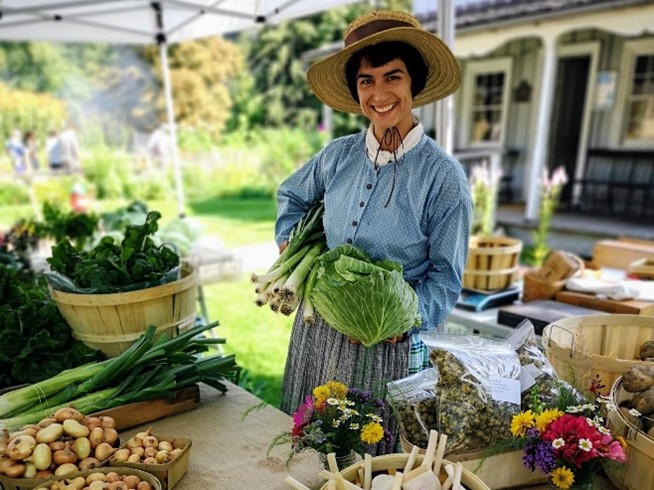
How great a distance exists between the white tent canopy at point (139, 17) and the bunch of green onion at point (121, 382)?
298 centimetres

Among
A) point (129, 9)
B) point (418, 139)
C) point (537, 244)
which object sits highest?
point (129, 9)

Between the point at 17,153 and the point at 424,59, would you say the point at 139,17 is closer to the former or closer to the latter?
the point at 424,59

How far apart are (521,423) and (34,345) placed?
67.6 inches

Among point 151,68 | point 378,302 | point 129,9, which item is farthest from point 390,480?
point 151,68

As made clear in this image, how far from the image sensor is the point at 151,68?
75.7 feet

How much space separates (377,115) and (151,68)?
24.0 meters

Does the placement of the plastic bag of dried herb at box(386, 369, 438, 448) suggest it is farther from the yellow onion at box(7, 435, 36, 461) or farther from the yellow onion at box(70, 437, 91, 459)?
the yellow onion at box(7, 435, 36, 461)

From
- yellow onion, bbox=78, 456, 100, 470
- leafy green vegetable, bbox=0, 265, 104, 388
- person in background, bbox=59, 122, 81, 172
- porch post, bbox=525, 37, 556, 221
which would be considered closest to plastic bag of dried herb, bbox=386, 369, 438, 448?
yellow onion, bbox=78, 456, 100, 470

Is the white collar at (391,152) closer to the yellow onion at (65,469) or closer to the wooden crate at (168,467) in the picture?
the wooden crate at (168,467)

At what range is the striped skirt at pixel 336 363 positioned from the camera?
1810 mm

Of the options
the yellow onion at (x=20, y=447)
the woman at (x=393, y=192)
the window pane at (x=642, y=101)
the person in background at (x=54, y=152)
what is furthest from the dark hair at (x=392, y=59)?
the person in background at (x=54, y=152)

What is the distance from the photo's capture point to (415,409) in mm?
1312

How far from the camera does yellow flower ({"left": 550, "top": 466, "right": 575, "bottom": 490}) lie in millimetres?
1100

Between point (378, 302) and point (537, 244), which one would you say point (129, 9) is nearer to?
point (378, 302)
